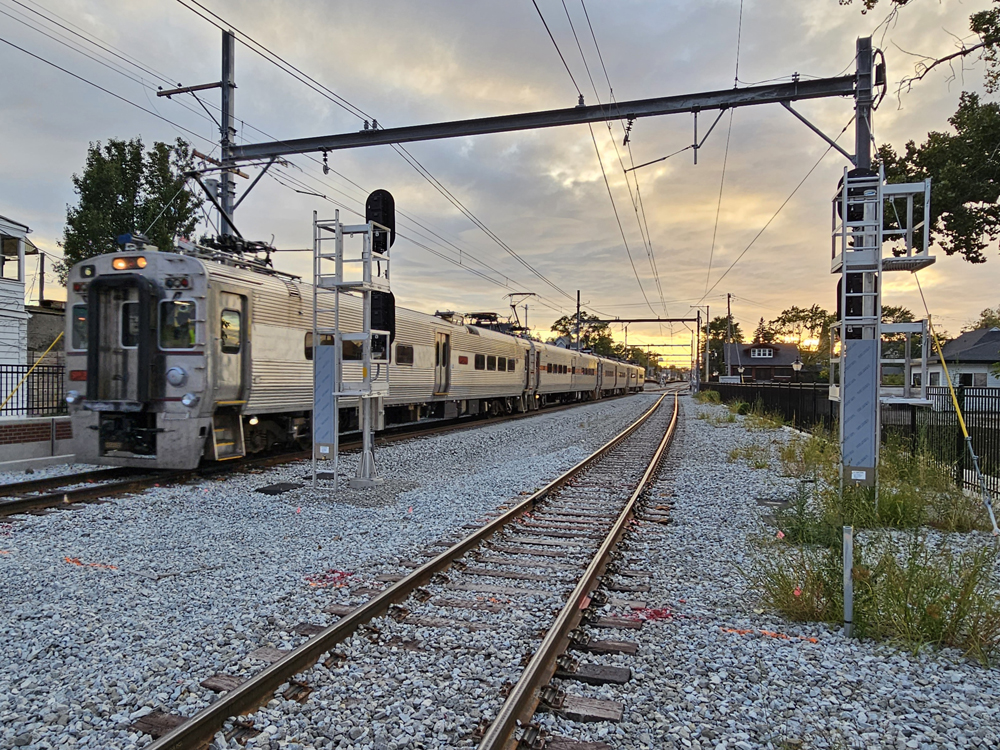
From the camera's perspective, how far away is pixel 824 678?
3.54 m

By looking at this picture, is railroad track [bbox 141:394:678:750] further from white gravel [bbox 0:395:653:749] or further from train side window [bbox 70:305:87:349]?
train side window [bbox 70:305:87:349]

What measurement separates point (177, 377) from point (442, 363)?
32.3ft

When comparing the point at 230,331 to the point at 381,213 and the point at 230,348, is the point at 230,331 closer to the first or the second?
the point at 230,348

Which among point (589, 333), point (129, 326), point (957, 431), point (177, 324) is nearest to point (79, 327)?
point (129, 326)

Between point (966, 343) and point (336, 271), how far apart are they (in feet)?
176

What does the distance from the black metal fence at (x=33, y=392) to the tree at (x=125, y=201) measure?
14.6 meters

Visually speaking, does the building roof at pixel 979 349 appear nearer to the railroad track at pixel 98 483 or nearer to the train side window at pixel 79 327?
the railroad track at pixel 98 483

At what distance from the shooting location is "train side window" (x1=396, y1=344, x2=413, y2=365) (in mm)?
15318

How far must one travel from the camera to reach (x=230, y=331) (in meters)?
9.70

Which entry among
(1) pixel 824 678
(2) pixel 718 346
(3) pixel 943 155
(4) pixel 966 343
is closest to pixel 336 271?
(1) pixel 824 678

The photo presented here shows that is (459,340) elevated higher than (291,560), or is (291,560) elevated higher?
(459,340)

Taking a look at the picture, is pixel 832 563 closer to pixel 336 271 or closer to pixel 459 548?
pixel 459 548

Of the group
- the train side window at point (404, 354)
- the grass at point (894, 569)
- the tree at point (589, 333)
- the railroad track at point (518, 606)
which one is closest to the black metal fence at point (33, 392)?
the train side window at point (404, 354)

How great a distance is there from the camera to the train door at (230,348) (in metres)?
9.38
